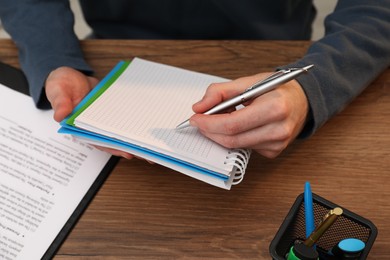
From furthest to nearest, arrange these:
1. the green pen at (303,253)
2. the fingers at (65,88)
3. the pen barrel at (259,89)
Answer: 1. the fingers at (65,88)
2. the pen barrel at (259,89)
3. the green pen at (303,253)

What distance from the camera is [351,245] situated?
511 millimetres

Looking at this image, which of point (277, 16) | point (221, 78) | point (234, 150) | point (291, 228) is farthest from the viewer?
point (277, 16)

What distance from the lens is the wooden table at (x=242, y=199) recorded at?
0.62 meters

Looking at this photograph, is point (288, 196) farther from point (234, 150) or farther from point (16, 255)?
point (16, 255)

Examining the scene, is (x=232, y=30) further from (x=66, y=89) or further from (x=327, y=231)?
(x=327, y=231)

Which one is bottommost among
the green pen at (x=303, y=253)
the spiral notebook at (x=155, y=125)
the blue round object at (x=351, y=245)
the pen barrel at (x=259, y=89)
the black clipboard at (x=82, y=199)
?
the black clipboard at (x=82, y=199)

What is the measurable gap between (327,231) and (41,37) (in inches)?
23.7

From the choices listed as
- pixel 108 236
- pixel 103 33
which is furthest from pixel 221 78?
pixel 103 33

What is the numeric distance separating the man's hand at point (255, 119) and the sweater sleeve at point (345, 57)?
0.17 feet

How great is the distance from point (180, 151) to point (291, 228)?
17 centimetres

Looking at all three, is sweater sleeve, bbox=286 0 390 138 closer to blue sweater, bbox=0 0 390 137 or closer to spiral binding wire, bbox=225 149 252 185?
blue sweater, bbox=0 0 390 137

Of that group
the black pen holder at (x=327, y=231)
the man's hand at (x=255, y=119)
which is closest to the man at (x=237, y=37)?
the man's hand at (x=255, y=119)

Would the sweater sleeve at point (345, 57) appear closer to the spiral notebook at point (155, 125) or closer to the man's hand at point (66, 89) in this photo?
the spiral notebook at point (155, 125)

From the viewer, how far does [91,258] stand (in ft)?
2.00
